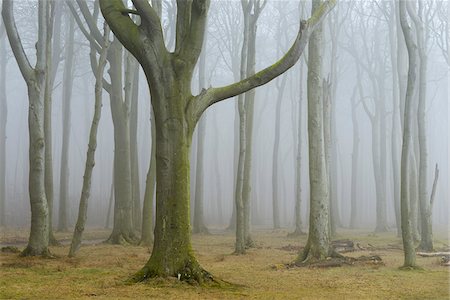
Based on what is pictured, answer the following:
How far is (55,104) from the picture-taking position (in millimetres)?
43094

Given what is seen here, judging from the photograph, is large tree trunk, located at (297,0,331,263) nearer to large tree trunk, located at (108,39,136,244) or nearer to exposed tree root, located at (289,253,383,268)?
exposed tree root, located at (289,253,383,268)

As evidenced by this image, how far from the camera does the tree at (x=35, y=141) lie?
36.0 ft

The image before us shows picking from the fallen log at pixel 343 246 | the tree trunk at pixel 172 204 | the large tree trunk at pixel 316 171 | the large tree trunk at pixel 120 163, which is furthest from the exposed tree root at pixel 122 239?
the tree trunk at pixel 172 204

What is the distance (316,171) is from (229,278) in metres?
3.58

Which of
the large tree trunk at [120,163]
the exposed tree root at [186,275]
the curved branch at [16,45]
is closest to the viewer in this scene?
the exposed tree root at [186,275]

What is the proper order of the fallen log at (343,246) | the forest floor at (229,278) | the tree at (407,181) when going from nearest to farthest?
the forest floor at (229,278), the tree at (407,181), the fallen log at (343,246)

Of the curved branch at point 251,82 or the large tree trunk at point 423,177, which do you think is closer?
the curved branch at point 251,82

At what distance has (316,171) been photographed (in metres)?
11.4

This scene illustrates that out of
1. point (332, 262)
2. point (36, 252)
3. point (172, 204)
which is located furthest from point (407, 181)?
point (36, 252)

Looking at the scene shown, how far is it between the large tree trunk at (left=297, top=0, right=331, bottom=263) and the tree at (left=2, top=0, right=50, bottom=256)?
5.28 meters

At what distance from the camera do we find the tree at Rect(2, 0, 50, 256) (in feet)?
36.0

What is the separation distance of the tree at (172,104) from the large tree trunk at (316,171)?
11.5ft

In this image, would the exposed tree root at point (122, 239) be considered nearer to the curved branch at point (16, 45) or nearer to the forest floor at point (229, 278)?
the forest floor at point (229, 278)

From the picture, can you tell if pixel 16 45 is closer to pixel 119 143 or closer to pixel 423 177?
pixel 119 143
